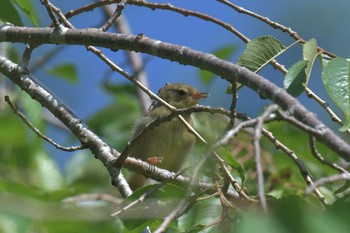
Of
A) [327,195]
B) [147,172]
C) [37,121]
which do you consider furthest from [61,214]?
[327,195]

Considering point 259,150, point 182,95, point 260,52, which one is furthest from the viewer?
point 182,95

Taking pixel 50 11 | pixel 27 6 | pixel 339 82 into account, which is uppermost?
pixel 27 6

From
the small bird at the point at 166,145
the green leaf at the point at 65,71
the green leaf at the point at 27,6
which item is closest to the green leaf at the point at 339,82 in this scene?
the green leaf at the point at 27,6

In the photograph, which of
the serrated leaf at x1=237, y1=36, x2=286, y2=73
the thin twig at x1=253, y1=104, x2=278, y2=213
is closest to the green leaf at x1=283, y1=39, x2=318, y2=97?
the serrated leaf at x1=237, y1=36, x2=286, y2=73

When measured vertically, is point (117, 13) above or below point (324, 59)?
above

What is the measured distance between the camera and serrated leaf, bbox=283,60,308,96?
2.78 metres

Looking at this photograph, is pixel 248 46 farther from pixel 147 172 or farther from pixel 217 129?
pixel 147 172

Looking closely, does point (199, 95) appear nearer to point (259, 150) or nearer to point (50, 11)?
point (50, 11)

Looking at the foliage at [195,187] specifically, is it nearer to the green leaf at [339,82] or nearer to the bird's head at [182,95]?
the green leaf at [339,82]

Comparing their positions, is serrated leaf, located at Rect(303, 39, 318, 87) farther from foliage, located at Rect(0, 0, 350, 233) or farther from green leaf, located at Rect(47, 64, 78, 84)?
green leaf, located at Rect(47, 64, 78, 84)

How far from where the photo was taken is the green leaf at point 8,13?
12.2ft

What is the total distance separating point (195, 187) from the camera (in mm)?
3139

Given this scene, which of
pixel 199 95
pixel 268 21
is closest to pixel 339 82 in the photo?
pixel 268 21

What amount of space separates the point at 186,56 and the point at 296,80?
0.49 meters
